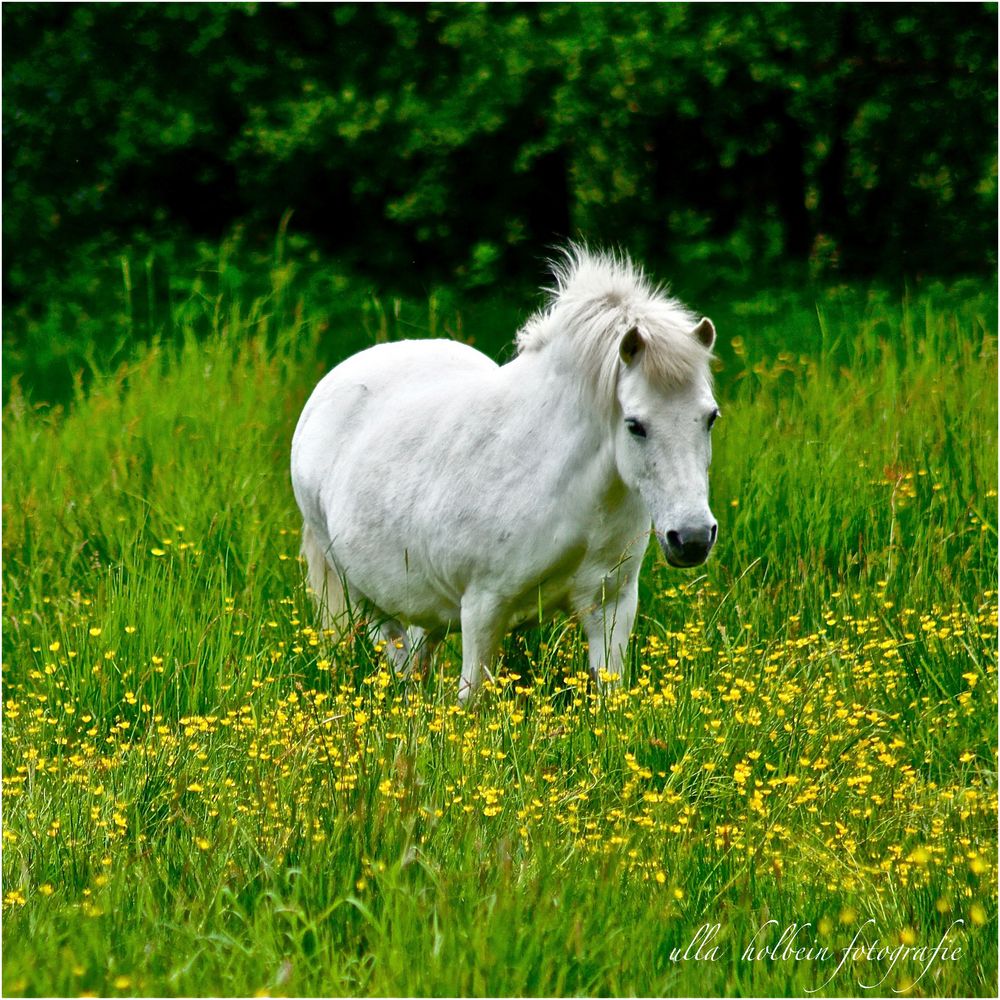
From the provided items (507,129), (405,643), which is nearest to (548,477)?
(405,643)

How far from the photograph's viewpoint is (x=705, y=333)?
167 inches

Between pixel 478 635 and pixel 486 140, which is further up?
pixel 486 140

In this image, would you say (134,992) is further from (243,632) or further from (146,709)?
(243,632)

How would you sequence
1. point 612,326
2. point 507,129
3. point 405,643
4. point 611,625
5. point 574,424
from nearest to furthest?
point 612,326
point 574,424
point 611,625
point 405,643
point 507,129

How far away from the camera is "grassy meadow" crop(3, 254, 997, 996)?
120 inches

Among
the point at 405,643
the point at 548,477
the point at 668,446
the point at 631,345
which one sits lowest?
the point at 405,643

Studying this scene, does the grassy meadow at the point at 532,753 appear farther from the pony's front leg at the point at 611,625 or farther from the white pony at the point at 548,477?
the white pony at the point at 548,477

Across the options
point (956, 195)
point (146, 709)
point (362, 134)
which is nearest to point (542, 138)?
point (362, 134)

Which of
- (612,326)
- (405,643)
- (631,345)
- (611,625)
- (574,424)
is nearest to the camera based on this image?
(631,345)

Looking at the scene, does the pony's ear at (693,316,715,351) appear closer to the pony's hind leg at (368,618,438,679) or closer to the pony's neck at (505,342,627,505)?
the pony's neck at (505,342,627,505)

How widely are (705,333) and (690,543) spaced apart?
0.70m

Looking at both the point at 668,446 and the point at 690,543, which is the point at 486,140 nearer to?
the point at 668,446

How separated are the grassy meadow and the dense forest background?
452 cm

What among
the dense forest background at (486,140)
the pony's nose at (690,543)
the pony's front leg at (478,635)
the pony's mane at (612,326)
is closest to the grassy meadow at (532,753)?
the pony's front leg at (478,635)
